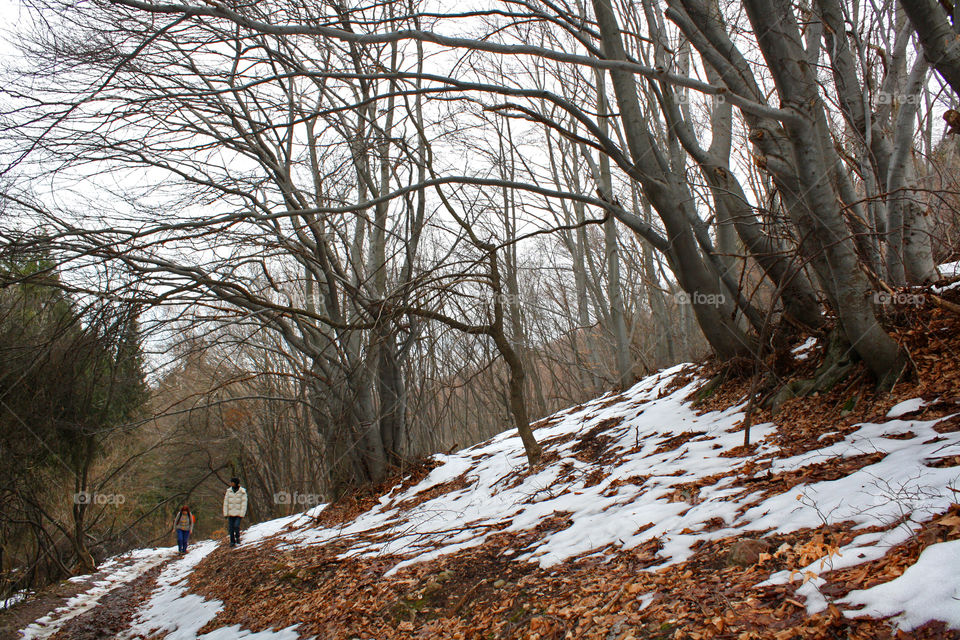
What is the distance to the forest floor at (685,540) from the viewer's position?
1.99 metres

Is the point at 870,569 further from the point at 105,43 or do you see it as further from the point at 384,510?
the point at 384,510

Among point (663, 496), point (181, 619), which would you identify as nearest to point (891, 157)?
point (663, 496)

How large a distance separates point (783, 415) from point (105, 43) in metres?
6.20

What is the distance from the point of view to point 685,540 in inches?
115

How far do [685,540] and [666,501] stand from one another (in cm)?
71

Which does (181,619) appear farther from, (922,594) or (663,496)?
(922,594)

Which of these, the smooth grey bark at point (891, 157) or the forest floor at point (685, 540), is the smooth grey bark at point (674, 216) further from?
the smooth grey bark at point (891, 157)

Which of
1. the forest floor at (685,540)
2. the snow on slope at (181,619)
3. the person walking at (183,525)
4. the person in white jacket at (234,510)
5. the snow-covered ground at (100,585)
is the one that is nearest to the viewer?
the forest floor at (685,540)

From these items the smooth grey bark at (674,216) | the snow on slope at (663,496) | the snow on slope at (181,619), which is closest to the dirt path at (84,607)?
the snow on slope at (181,619)

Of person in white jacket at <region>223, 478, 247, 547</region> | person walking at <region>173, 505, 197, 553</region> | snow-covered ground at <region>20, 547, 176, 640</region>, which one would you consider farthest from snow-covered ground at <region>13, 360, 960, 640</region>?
person walking at <region>173, 505, 197, 553</region>

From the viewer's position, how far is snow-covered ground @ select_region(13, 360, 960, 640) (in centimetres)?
213

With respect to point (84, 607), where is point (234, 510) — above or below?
above

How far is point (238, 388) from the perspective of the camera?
816 inches

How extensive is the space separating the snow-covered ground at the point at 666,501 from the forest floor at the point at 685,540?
0.05ft
